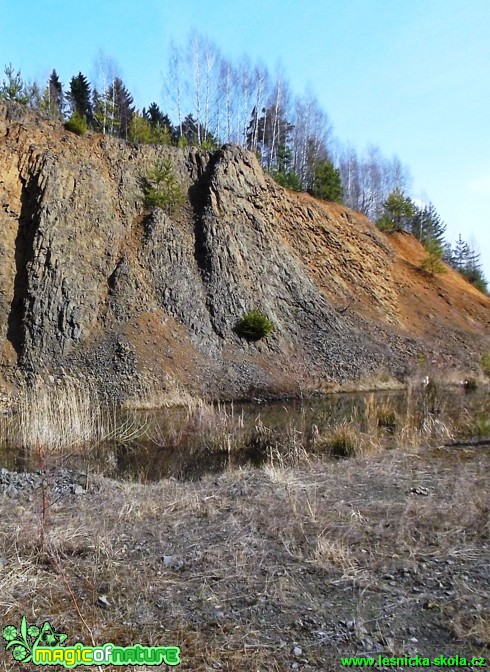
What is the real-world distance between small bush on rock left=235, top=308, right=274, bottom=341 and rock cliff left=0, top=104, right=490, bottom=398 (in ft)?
1.49

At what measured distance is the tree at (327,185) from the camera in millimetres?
38062

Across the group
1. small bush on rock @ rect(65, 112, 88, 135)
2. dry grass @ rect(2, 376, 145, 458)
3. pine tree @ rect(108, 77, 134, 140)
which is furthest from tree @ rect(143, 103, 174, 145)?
dry grass @ rect(2, 376, 145, 458)

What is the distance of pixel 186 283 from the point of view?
26484 millimetres

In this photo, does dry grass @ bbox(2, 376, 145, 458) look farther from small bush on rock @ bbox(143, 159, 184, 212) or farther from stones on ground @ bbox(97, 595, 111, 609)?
small bush on rock @ bbox(143, 159, 184, 212)

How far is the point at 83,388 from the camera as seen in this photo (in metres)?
19.2

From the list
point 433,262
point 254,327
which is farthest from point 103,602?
point 433,262

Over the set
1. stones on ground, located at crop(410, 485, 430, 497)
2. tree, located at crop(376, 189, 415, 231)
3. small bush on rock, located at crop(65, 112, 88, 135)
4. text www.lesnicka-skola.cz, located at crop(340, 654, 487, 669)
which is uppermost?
tree, located at crop(376, 189, 415, 231)

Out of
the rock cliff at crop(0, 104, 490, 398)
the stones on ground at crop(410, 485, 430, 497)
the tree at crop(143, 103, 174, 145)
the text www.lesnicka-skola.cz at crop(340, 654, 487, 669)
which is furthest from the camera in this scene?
the tree at crop(143, 103, 174, 145)

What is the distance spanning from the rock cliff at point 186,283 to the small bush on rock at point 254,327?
455 mm

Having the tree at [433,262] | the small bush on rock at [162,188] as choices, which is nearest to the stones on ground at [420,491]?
the small bush on rock at [162,188]

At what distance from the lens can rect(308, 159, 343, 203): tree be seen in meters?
38.1

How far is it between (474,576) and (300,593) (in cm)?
146

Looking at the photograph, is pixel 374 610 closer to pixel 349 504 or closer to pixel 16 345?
pixel 349 504

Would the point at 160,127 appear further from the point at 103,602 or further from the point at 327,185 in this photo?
the point at 103,602
